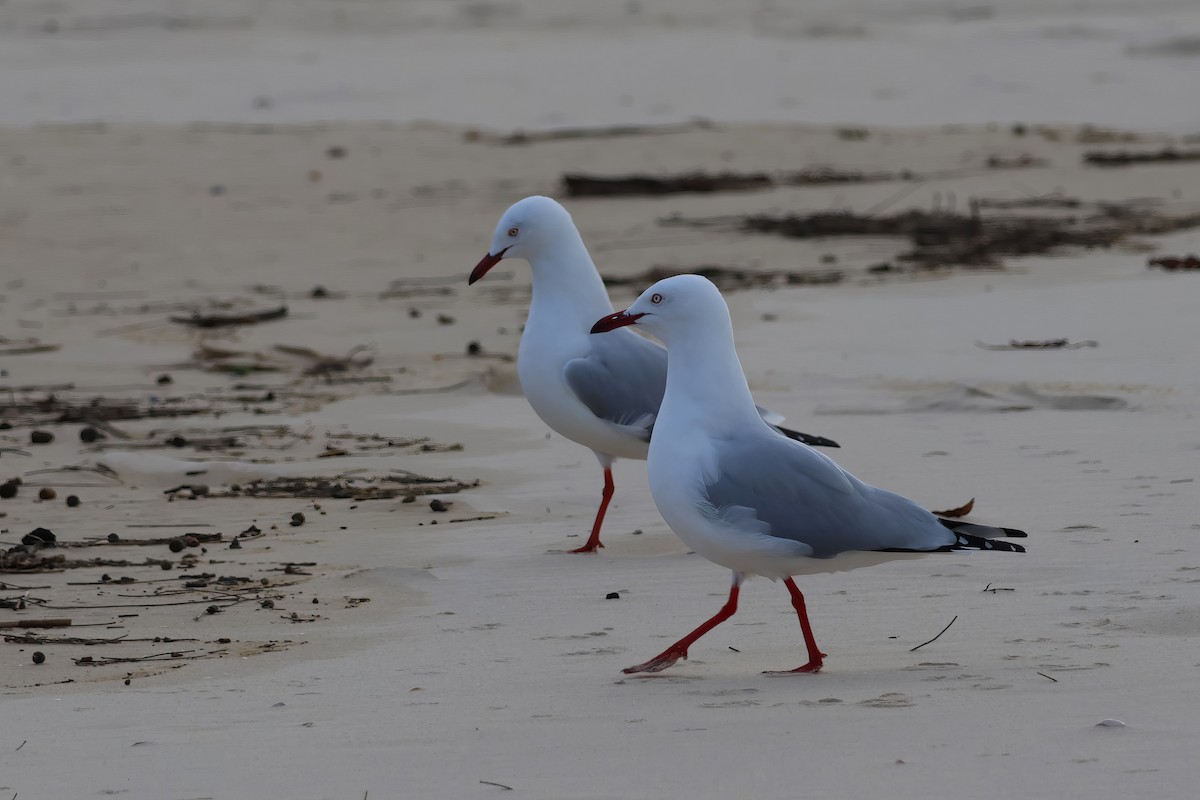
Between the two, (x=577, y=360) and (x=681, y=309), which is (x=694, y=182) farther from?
(x=681, y=309)

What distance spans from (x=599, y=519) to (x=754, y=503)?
170 centimetres

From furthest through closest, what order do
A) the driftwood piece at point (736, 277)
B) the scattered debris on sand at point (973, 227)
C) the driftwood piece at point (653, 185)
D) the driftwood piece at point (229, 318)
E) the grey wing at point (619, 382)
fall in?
the driftwood piece at point (653, 185)
the scattered debris on sand at point (973, 227)
the driftwood piece at point (736, 277)
the driftwood piece at point (229, 318)
the grey wing at point (619, 382)

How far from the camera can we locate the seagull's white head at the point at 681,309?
5223mm

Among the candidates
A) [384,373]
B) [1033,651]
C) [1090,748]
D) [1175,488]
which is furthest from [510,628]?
[384,373]

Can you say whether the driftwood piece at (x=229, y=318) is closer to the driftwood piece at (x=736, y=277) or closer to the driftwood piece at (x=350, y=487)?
the driftwood piece at (x=736, y=277)

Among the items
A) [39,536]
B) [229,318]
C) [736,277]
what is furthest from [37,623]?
[736,277]

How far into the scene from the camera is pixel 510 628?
537 cm

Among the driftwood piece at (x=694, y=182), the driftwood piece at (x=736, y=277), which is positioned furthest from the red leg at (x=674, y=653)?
the driftwood piece at (x=694, y=182)

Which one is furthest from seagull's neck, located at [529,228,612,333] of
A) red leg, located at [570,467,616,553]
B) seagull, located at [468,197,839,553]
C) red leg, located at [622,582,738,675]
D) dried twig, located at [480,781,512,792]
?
dried twig, located at [480,781,512,792]

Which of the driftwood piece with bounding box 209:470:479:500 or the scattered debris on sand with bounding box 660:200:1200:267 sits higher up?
the scattered debris on sand with bounding box 660:200:1200:267

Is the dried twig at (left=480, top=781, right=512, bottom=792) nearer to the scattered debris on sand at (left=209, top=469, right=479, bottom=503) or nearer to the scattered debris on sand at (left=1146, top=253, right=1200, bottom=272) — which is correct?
the scattered debris on sand at (left=209, top=469, right=479, bottom=503)

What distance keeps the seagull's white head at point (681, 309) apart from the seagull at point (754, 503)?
44 mm

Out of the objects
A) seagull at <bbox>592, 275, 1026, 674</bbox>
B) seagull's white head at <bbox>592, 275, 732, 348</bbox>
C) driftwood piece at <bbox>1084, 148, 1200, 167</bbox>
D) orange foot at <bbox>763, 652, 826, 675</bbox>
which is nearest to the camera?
orange foot at <bbox>763, 652, 826, 675</bbox>

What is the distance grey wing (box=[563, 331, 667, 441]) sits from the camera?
683cm
